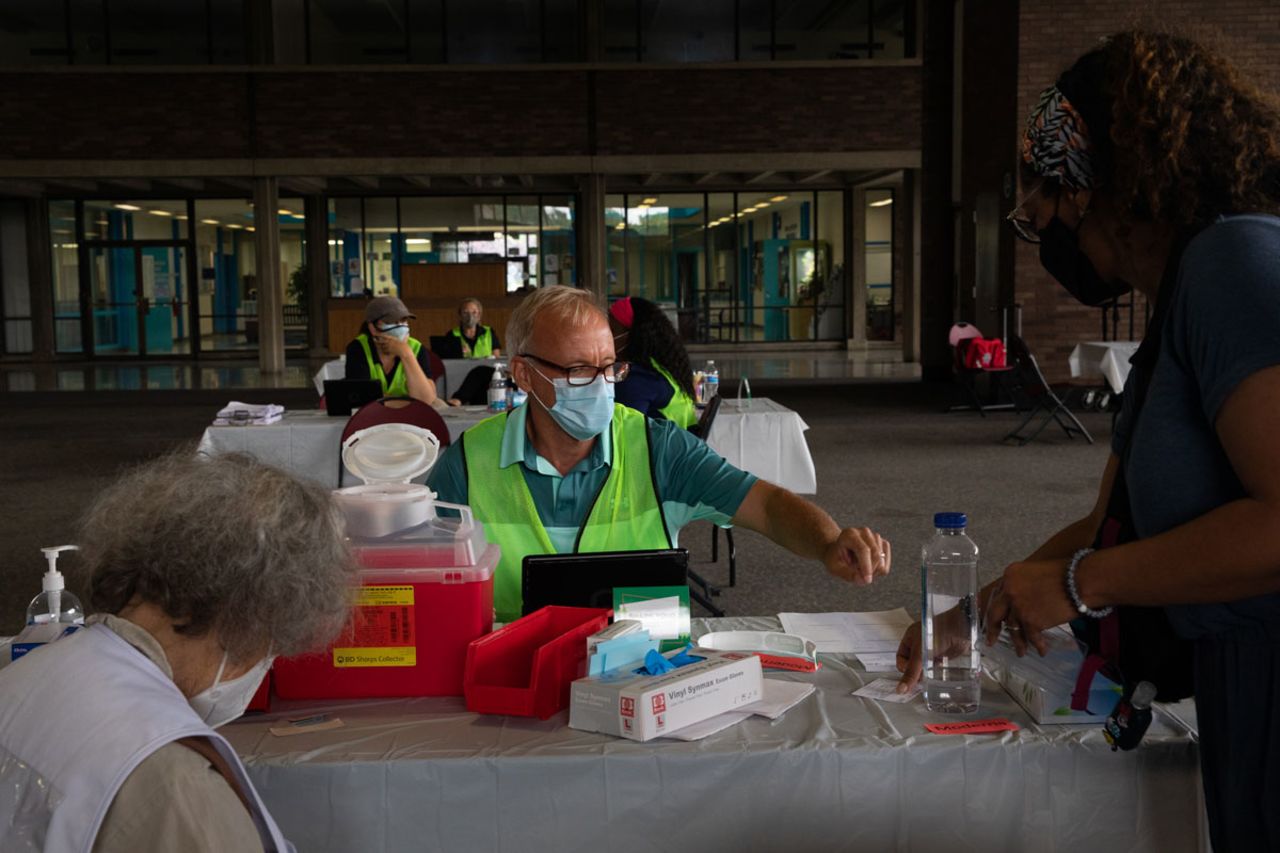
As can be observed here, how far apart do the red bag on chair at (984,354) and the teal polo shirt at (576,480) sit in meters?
10.1

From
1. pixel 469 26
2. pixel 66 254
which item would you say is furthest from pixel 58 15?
pixel 469 26

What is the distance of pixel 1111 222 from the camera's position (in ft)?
5.38

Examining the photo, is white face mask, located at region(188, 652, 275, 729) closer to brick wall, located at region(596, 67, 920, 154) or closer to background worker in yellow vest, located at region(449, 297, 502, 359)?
background worker in yellow vest, located at region(449, 297, 502, 359)

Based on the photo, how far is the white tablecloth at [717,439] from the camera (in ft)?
22.0

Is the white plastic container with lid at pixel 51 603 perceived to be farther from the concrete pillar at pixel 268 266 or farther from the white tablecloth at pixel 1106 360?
the concrete pillar at pixel 268 266

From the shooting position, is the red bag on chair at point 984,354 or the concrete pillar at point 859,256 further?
the concrete pillar at point 859,256

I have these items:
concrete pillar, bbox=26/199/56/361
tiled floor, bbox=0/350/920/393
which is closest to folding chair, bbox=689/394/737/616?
tiled floor, bbox=0/350/920/393

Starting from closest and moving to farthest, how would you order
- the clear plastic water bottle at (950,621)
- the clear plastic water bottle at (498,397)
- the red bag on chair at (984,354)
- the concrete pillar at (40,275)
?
1. the clear plastic water bottle at (950,621)
2. the clear plastic water bottle at (498,397)
3. the red bag on chair at (984,354)
4. the concrete pillar at (40,275)

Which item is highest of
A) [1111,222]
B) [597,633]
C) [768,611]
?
[1111,222]

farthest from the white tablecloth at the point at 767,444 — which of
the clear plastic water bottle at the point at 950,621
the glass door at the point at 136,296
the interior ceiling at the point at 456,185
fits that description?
the glass door at the point at 136,296

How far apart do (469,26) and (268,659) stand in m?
19.6

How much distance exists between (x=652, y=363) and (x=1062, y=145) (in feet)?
13.8

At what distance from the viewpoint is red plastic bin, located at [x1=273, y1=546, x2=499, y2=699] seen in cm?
194

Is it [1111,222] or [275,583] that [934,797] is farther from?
[275,583]
